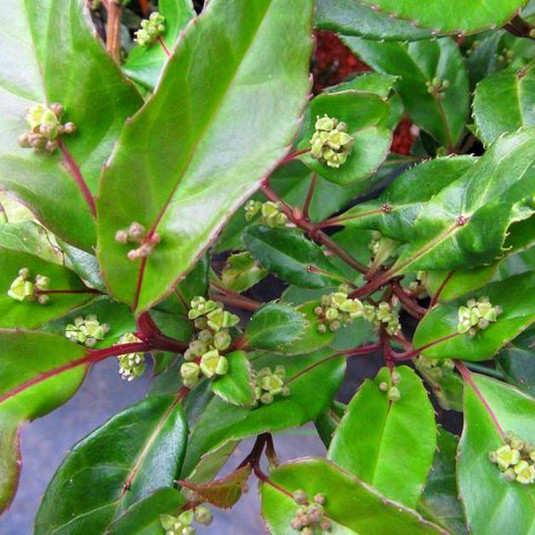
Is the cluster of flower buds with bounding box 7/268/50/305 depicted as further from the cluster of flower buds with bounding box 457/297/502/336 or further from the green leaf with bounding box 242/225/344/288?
the cluster of flower buds with bounding box 457/297/502/336

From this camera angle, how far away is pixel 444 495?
0.62 meters

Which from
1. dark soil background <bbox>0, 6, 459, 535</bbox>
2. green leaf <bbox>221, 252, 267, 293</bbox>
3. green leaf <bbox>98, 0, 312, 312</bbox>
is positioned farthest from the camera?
dark soil background <bbox>0, 6, 459, 535</bbox>

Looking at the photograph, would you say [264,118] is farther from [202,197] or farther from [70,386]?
[70,386]

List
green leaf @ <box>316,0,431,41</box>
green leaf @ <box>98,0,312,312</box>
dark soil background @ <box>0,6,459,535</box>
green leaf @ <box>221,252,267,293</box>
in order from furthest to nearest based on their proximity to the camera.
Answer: dark soil background @ <box>0,6,459,535</box> < green leaf @ <box>221,252,267,293</box> < green leaf @ <box>316,0,431,41</box> < green leaf @ <box>98,0,312,312</box>

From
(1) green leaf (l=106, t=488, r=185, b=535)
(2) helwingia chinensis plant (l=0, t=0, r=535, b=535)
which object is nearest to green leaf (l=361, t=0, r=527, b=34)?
(2) helwingia chinensis plant (l=0, t=0, r=535, b=535)

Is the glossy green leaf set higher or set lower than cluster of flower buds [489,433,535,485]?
higher

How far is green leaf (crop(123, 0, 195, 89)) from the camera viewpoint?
0.62 meters

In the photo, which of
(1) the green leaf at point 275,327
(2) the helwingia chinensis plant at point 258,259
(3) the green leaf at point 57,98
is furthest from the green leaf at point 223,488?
(3) the green leaf at point 57,98

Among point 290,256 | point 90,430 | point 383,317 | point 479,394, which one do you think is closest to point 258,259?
point 290,256

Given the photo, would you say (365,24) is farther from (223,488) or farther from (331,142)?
(223,488)

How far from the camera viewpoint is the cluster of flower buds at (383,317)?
0.58m

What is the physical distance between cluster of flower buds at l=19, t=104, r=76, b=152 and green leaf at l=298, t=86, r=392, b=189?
0.24m

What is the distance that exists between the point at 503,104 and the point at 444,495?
0.40 metres

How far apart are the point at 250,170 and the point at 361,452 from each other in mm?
261
